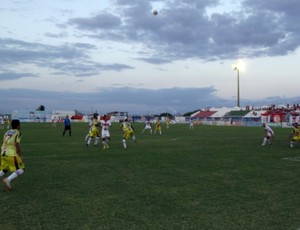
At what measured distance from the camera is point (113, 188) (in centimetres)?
927

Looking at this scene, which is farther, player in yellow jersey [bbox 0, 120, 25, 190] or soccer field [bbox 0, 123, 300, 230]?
player in yellow jersey [bbox 0, 120, 25, 190]

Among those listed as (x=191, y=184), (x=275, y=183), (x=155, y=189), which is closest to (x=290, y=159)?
(x=275, y=183)

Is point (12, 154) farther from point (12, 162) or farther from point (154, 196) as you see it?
point (154, 196)

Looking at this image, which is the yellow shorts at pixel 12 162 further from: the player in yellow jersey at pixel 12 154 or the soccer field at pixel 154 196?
the soccer field at pixel 154 196

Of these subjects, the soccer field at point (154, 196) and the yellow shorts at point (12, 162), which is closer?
the soccer field at point (154, 196)

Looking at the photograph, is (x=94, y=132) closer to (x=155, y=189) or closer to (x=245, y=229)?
(x=155, y=189)

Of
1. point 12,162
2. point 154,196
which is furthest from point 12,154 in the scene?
point 154,196

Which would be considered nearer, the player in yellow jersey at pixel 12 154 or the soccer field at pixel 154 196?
the soccer field at pixel 154 196

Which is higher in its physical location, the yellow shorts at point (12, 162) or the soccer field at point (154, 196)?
the yellow shorts at point (12, 162)

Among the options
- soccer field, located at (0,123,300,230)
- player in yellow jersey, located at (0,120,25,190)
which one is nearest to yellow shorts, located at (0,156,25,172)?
player in yellow jersey, located at (0,120,25,190)

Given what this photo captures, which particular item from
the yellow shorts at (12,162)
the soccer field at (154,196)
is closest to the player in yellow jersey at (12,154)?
the yellow shorts at (12,162)

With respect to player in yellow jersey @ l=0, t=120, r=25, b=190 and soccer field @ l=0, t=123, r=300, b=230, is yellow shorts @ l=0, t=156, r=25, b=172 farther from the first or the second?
soccer field @ l=0, t=123, r=300, b=230

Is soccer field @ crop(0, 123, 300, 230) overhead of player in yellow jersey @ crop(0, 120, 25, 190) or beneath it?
beneath

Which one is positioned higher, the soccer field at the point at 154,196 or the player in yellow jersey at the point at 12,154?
the player in yellow jersey at the point at 12,154
